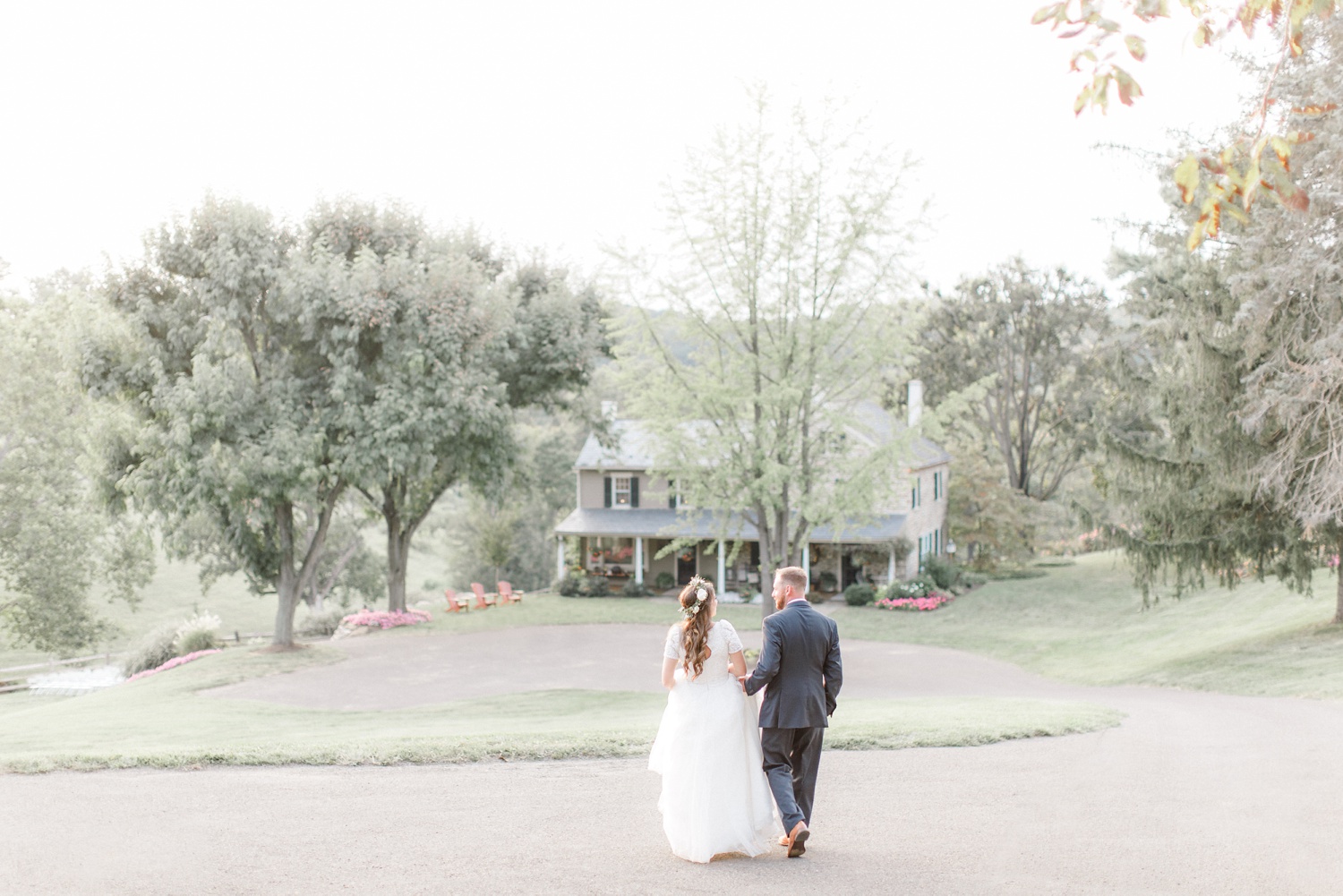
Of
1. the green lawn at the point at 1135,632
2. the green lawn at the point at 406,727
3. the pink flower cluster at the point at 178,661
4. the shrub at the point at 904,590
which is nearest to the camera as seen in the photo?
the green lawn at the point at 406,727

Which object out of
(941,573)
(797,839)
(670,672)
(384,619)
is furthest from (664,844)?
(941,573)

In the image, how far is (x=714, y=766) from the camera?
6.48 metres

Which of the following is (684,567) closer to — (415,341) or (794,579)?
(415,341)

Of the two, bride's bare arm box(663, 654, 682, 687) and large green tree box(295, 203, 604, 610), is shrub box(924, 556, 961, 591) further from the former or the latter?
bride's bare arm box(663, 654, 682, 687)

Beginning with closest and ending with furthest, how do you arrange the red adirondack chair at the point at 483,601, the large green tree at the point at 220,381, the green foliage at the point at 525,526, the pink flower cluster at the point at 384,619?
the large green tree at the point at 220,381 < the pink flower cluster at the point at 384,619 < the red adirondack chair at the point at 483,601 < the green foliage at the point at 525,526

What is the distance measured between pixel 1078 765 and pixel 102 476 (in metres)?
22.3

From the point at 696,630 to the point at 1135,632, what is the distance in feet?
77.4

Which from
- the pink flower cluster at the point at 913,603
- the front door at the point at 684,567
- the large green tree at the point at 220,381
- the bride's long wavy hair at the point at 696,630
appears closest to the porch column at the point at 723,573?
the front door at the point at 684,567

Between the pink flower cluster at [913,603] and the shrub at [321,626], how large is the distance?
1762 centimetres

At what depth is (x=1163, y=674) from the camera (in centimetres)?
1878

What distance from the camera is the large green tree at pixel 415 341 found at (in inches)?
914

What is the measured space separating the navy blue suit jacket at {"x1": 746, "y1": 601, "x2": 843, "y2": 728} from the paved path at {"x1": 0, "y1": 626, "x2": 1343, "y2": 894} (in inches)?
35.1

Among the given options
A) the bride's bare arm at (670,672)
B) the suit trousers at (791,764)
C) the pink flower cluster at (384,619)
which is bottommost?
the pink flower cluster at (384,619)

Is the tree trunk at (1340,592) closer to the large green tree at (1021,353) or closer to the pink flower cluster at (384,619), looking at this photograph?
the pink flower cluster at (384,619)
